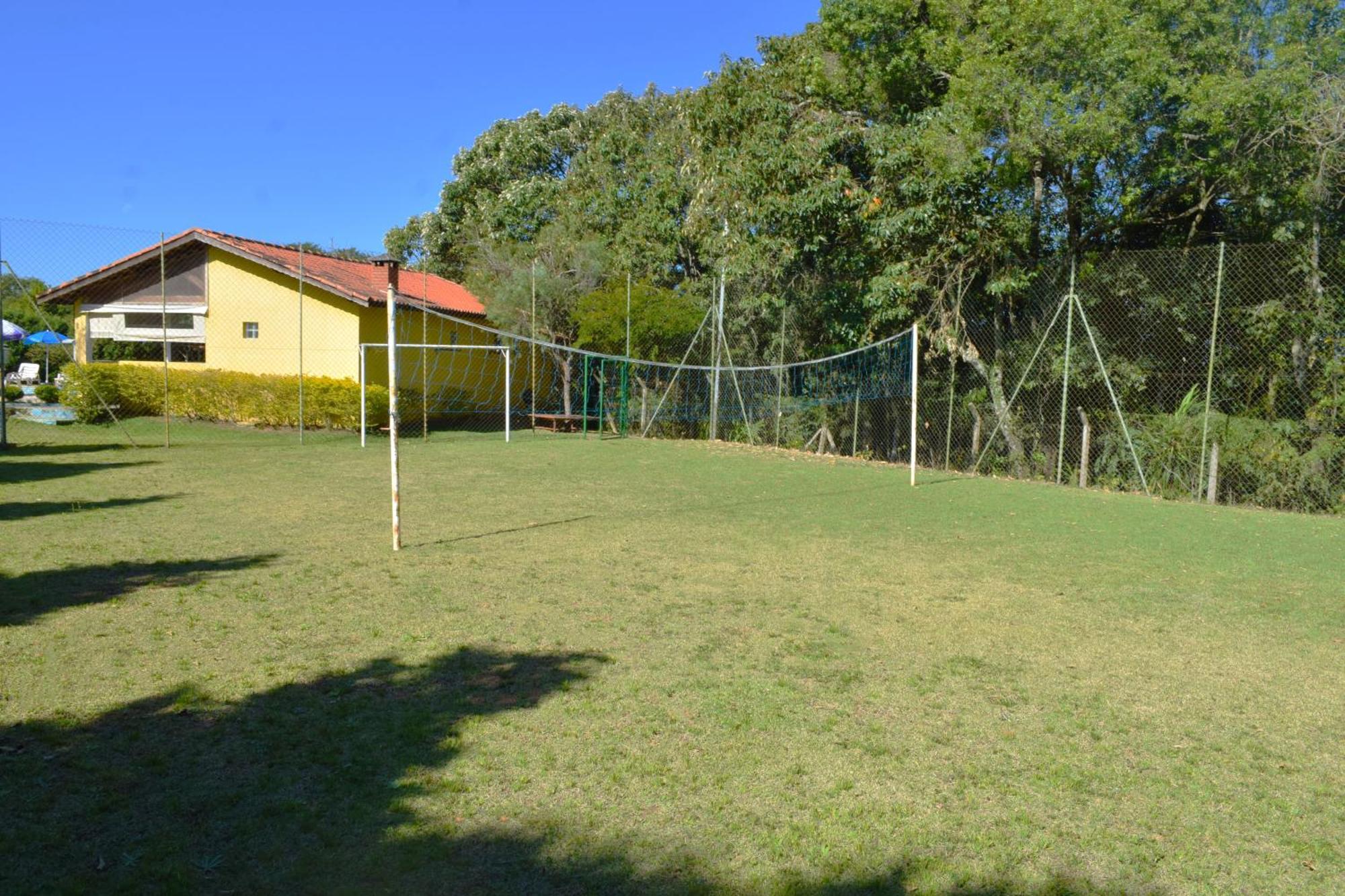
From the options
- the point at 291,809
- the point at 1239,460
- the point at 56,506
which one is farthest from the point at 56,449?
the point at 1239,460

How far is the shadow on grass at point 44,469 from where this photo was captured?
1184cm

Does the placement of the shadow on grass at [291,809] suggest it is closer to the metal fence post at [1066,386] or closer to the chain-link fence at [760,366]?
the chain-link fence at [760,366]

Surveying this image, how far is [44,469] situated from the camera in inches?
504

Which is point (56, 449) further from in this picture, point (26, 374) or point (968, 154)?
point (26, 374)

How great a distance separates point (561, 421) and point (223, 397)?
7.15 m

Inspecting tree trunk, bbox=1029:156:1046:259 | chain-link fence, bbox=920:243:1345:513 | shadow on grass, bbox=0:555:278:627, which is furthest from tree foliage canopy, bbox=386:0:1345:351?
shadow on grass, bbox=0:555:278:627

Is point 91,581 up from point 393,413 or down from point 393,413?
down

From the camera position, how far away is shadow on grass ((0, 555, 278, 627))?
5953mm

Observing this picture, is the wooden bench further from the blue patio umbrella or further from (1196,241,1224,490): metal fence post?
(1196,241,1224,490): metal fence post

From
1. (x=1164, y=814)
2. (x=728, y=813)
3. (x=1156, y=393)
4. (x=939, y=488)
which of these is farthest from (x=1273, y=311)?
(x=728, y=813)

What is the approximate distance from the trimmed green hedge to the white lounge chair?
2063 cm

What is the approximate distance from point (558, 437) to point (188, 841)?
17881 millimetres

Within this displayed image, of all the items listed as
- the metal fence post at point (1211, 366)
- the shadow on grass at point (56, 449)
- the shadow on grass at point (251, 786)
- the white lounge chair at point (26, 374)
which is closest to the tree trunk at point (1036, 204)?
the metal fence post at point (1211, 366)

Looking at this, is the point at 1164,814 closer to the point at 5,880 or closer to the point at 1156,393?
the point at 5,880
